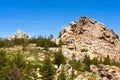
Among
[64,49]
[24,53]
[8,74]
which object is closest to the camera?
[8,74]

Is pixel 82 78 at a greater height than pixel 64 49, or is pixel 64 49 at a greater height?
pixel 64 49

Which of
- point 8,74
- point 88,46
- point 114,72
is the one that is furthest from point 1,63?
point 88,46

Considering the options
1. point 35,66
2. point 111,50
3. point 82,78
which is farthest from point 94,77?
point 111,50

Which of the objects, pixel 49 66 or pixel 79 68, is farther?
pixel 79 68

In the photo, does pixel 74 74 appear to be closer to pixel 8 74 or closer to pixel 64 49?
pixel 8 74

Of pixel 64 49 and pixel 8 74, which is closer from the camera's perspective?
pixel 8 74

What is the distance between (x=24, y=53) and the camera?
556 ft

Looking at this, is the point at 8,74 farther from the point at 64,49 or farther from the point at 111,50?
the point at 111,50

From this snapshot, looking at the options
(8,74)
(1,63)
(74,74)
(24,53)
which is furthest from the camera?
(24,53)

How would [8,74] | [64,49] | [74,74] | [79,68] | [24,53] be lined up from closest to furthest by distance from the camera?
[8,74] < [74,74] < [79,68] < [24,53] < [64,49]

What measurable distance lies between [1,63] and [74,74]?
31388 millimetres

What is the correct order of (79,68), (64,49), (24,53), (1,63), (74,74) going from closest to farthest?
1. (1,63)
2. (74,74)
3. (79,68)
4. (24,53)
5. (64,49)

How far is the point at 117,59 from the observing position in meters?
189

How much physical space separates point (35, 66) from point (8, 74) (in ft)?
85.3
